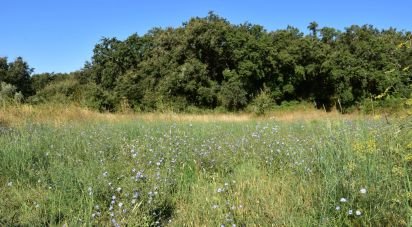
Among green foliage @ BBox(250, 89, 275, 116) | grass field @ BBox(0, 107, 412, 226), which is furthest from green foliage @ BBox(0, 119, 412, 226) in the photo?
green foliage @ BBox(250, 89, 275, 116)

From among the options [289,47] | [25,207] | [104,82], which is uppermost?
[289,47]

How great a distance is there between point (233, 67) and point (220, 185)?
3252cm

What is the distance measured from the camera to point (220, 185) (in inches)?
157

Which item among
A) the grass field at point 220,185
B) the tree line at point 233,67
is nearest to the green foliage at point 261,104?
the tree line at point 233,67

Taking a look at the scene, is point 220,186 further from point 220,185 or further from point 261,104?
point 261,104

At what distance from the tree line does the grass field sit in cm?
2703

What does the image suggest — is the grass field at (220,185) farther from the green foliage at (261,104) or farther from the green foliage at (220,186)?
the green foliage at (261,104)

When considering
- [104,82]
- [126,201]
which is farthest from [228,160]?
[104,82]

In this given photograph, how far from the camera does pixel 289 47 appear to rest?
36719mm

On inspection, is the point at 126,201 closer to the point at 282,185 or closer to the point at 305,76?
the point at 282,185

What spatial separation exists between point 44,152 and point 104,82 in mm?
32013

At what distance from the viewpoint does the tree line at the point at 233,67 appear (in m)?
32.9

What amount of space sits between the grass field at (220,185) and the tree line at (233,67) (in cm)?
2703

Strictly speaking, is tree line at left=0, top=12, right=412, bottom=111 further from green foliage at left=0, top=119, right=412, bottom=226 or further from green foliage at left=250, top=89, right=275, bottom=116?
green foliage at left=0, top=119, right=412, bottom=226
